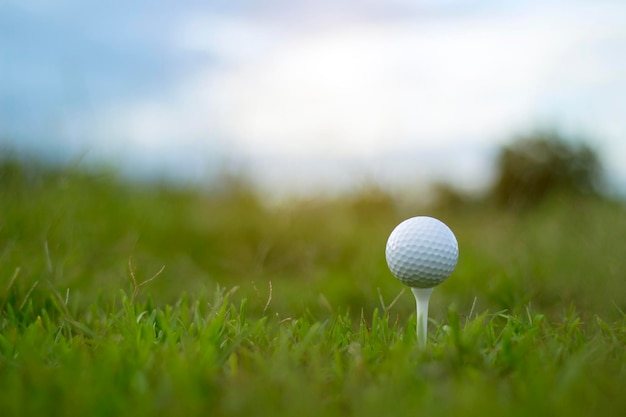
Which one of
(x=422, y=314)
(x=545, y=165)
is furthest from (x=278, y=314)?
(x=545, y=165)

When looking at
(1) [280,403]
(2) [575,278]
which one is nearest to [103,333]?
(1) [280,403]

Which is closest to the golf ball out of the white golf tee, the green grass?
the white golf tee

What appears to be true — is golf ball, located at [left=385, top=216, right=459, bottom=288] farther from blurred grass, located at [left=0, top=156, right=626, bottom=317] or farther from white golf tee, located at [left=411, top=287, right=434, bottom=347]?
blurred grass, located at [left=0, top=156, right=626, bottom=317]

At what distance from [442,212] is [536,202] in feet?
9.97

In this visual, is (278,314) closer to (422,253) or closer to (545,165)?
(422,253)

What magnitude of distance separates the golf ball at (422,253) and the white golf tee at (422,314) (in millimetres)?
23

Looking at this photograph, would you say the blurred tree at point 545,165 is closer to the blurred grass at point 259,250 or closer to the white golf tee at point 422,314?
the blurred grass at point 259,250

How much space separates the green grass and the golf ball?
18cm

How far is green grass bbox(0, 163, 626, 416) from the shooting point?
59.7 inches

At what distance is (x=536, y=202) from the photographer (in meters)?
9.98

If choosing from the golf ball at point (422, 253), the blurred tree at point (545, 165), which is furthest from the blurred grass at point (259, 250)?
the blurred tree at point (545, 165)

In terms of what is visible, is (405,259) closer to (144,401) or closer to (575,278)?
(144,401)

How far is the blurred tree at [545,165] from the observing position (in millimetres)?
10102

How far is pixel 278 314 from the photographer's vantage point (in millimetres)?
2852
